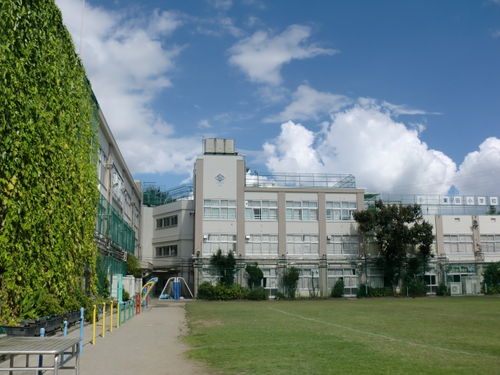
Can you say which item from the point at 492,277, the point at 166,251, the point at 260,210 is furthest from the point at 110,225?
the point at 492,277

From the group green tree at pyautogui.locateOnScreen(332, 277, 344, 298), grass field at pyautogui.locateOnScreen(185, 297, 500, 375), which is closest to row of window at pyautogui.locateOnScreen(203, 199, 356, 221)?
green tree at pyautogui.locateOnScreen(332, 277, 344, 298)

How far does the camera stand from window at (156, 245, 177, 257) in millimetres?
57013

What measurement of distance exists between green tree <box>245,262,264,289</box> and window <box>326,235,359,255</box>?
718cm

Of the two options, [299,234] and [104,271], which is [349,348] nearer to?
[104,271]

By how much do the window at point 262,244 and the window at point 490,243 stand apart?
72.7ft

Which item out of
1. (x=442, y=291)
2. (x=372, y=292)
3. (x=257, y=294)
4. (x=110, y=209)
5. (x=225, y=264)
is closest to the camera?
(x=110, y=209)

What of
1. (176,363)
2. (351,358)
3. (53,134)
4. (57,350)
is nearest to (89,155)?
(53,134)

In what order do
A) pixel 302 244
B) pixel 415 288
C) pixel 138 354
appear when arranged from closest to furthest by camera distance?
pixel 138 354 → pixel 415 288 → pixel 302 244

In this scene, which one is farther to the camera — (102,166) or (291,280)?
(291,280)

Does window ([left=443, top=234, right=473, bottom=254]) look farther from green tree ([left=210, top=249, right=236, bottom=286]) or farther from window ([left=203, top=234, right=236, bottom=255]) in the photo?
green tree ([left=210, top=249, right=236, bottom=286])

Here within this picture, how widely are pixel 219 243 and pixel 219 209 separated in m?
3.26

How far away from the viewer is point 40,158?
1416 cm

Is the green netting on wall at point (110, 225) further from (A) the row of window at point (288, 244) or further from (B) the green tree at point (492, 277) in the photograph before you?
(B) the green tree at point (492, 277)

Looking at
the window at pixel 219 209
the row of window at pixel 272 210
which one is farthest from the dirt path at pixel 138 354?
the row of window at pixel 272 210
